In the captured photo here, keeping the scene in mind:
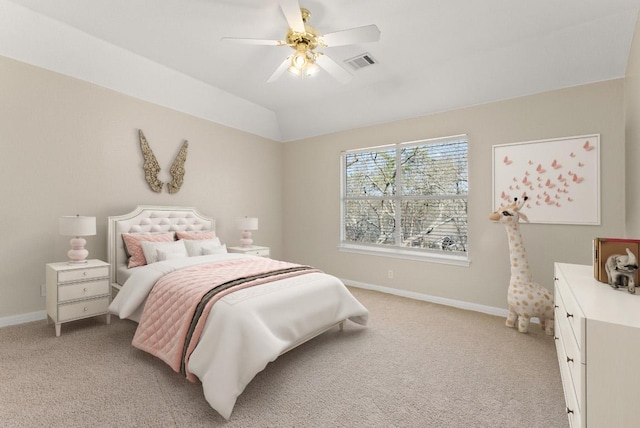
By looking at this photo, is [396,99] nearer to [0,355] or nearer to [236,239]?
[236,239]

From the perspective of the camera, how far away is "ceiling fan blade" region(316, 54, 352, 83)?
277cm

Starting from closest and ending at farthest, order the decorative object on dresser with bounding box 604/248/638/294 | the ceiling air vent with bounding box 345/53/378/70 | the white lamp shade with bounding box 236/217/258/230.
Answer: the decorative object on dresser with bounding box 604/248/638/294 → the ceiling air vent with bounding box 345/53/378/70 → the white lamp shade with bounding box 236/217/258/230

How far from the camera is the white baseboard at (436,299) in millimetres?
3611

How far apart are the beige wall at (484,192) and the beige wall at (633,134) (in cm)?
21

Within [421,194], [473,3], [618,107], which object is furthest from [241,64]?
[618,107]

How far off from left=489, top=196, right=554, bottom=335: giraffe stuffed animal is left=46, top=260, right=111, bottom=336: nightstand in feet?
13.5

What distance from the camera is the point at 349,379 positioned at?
2203mm

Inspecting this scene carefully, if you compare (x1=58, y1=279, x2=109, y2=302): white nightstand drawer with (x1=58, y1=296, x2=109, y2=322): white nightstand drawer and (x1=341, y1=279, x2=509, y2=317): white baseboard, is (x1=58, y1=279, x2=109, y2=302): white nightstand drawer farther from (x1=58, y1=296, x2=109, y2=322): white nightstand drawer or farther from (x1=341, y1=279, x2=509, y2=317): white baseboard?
(x1=341, y1=279, x2=509, y2=317): white baseboard

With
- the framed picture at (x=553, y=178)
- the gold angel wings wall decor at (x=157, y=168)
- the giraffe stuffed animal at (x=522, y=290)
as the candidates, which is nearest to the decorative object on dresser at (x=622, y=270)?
the giraffe stuffed animal at (x=522, y=290)

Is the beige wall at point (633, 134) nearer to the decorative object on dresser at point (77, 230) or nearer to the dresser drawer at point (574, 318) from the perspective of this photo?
the dresser drawer at point (574, 318)

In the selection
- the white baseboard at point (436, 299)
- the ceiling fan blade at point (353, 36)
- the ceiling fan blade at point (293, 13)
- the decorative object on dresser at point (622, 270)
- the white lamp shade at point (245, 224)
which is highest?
the ceiling fan blade at point (293, 13)

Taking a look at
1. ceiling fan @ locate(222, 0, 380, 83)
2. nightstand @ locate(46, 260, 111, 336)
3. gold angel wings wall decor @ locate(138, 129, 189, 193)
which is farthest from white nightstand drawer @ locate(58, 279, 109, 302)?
ceiling fan @ locate(222, 0, 380, 83)

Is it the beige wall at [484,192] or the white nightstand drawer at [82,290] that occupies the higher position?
the beige wall at [484,192]

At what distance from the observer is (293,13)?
2.22 m
